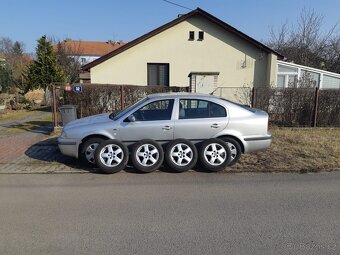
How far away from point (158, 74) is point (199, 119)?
39.7 feet

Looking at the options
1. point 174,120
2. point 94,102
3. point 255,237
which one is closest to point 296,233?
point 255,237

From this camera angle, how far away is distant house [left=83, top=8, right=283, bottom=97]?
58.5 feet

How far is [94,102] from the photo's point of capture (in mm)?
12156

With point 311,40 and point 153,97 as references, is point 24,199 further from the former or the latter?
point 311,40

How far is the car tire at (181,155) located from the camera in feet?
20.3

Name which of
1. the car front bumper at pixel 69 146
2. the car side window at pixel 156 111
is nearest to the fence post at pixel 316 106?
the car side window at pixel 156 111

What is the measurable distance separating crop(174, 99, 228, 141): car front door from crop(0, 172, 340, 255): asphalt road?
2.81 feet

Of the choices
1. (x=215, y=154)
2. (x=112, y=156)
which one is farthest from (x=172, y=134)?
(x=112, y=156)

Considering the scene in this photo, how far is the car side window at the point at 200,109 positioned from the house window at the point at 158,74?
11.7 meters

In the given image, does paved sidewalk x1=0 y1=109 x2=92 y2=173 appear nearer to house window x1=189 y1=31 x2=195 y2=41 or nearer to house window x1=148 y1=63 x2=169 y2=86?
house window x1=148 y1=63 x2=169 y2=86

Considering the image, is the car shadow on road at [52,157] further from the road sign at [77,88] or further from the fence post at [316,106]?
the fence post at [316,106]

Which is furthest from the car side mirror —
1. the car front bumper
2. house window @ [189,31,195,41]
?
house window @ [189,31,195,41]

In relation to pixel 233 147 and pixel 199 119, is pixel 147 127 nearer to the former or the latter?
pixel 199 119

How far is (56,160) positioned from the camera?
7.28 meters
